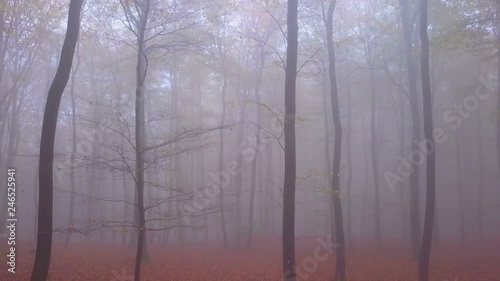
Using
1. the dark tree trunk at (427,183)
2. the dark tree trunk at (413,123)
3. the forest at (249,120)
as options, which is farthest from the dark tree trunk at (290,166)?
the dark tree trunk at (413,123)

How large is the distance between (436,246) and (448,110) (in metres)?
11.1

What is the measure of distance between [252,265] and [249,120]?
21.7 ft

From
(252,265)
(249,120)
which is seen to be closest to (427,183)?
(252,265)

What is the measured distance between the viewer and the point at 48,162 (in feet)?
29.8

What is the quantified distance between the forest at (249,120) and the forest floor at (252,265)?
128 millimetres

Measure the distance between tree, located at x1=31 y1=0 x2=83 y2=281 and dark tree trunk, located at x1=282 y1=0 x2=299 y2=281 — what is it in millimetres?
5359

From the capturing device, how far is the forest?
11.7 metres

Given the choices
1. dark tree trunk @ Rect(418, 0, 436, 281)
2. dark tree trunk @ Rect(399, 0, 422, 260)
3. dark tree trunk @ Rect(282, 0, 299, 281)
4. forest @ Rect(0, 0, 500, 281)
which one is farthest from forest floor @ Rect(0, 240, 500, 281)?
A: dark tree trunk @ Rect(282, 0, 299, 281)

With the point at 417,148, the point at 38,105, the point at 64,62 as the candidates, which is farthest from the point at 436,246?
the point at 38,105

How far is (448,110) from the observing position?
101 feet

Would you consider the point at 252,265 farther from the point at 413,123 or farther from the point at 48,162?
the point at 48,162

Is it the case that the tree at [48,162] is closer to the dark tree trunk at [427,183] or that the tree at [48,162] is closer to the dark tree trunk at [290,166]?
the dark tree trunk at [290,166]

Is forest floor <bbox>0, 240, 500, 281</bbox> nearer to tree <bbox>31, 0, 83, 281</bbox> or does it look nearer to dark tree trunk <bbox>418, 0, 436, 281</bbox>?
dark tree trunk <bbox>418, 0, 436, 281</bbox>

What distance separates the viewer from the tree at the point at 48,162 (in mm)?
8805
